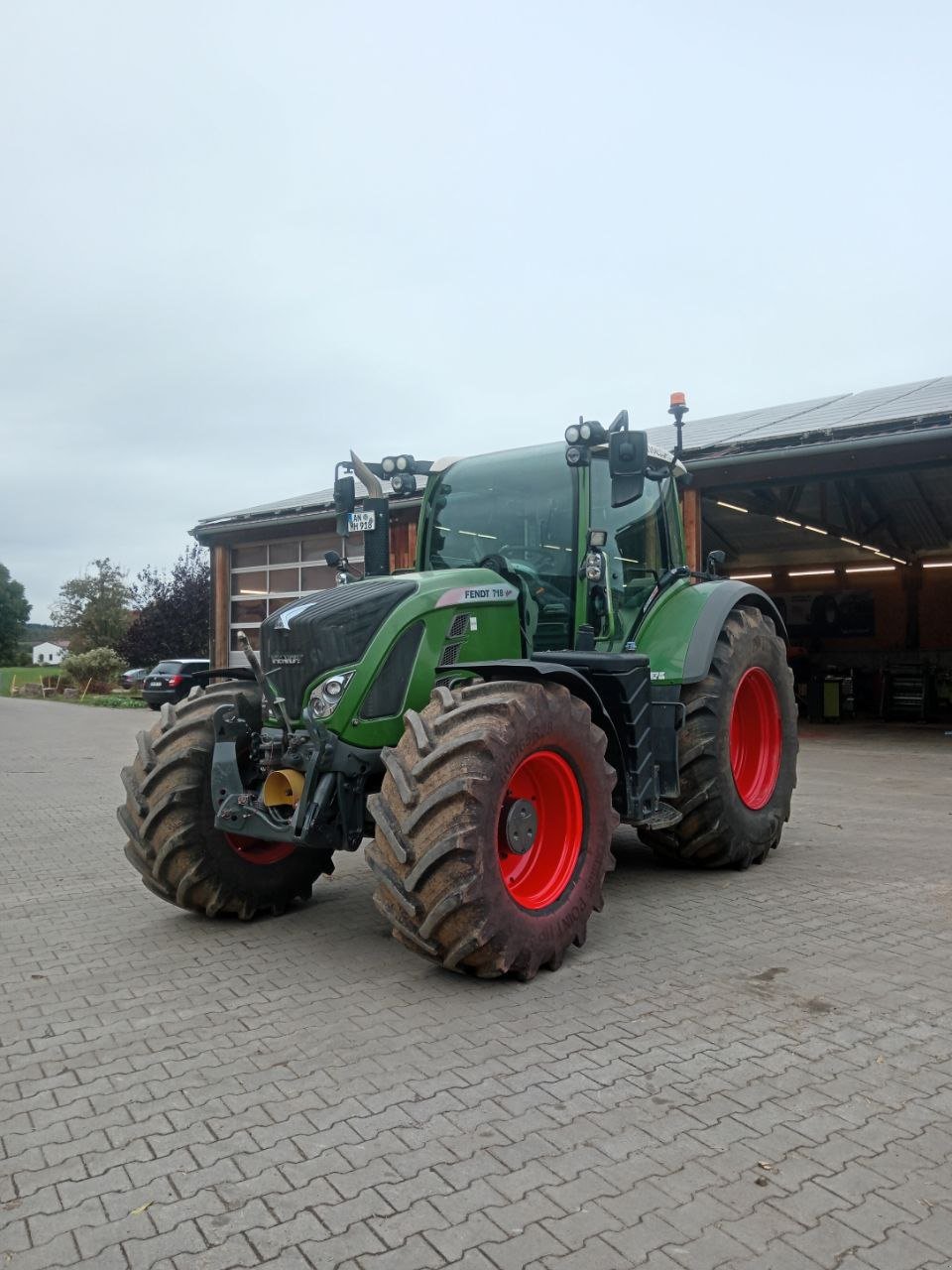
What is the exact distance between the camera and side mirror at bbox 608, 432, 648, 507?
5.00 metres

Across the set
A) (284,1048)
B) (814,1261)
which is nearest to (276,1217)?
(284,1048)

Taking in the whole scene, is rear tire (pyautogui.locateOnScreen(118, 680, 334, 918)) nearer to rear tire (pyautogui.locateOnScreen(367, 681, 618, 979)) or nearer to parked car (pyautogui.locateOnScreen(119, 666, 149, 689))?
rear tire (pyautogui.locateOnScreen(367, 681, 618, 979))

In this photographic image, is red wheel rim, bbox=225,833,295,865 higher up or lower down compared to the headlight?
lower down

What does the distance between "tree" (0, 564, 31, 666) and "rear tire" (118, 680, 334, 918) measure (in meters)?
88.3

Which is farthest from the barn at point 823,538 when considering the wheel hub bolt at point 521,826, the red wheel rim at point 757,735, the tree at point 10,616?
the tree at point 10,616

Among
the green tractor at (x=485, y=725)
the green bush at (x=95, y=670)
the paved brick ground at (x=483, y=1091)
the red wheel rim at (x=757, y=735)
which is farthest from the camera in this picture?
the green bush at (x=95, y=670)

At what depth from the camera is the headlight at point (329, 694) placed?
4.48 meters

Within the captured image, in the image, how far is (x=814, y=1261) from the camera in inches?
90.8

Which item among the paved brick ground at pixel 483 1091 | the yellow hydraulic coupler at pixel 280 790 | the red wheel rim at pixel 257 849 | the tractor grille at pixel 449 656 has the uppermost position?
the tractor grille at pixel 449 656

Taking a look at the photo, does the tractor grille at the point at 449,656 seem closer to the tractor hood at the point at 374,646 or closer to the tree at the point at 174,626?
the tractor hood at the point at 374,646

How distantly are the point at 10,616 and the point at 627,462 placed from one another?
9233 centimetres

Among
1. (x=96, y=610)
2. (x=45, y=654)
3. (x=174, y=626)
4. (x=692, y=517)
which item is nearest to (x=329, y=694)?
(x=692, y=517)

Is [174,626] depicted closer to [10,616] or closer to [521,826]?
[521,826]

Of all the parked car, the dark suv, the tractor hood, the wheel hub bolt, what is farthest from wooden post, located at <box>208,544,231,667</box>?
the wheel hub bolt
